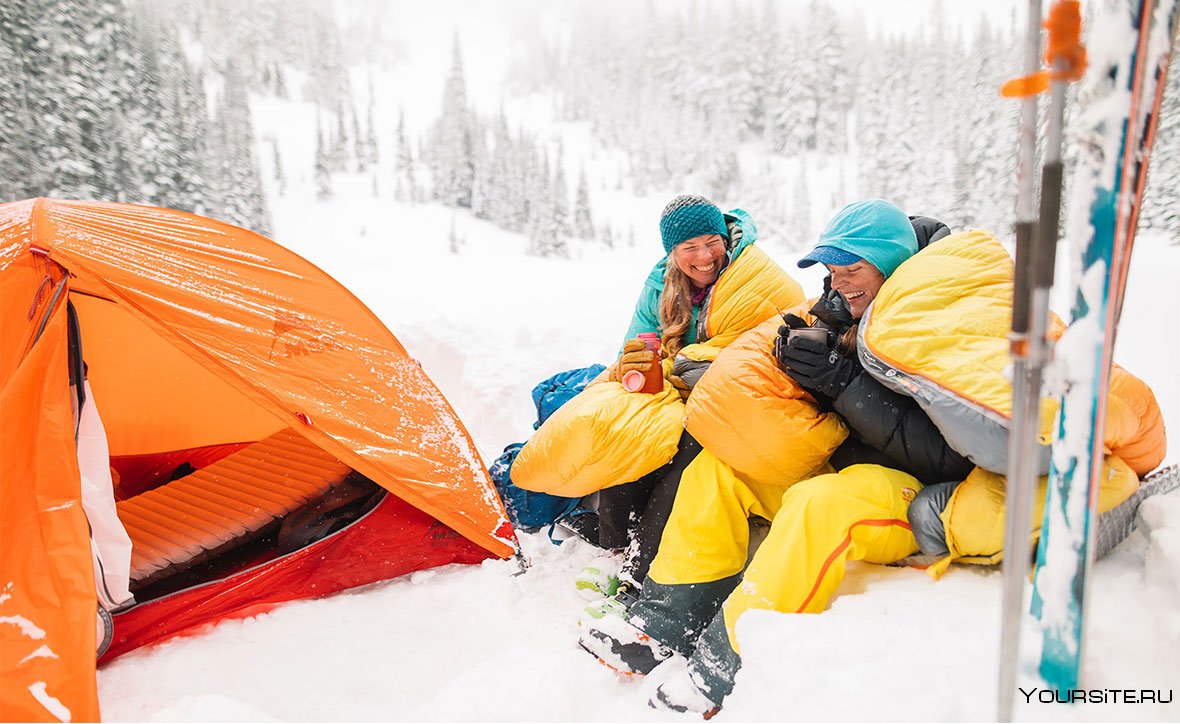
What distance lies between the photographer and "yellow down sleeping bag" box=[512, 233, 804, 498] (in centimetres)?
243

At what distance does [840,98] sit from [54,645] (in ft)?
168

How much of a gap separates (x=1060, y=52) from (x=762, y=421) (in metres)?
1.29

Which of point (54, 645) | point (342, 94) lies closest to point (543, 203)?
point (54, 645)

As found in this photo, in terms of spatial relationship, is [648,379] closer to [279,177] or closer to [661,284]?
[661,284]

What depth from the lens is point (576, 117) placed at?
64.5 metres

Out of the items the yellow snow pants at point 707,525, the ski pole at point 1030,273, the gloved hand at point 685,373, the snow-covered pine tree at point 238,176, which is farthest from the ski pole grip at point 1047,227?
the snow-covered pine tree at point 238,176

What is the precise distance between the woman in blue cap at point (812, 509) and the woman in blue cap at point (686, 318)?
0.25 m

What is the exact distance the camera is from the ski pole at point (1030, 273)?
973 mm

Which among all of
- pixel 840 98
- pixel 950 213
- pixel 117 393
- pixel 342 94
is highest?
pixel 342 94

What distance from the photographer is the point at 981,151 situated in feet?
64.7

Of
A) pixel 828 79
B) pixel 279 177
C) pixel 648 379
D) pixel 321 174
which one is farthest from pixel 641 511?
pixel 828 79

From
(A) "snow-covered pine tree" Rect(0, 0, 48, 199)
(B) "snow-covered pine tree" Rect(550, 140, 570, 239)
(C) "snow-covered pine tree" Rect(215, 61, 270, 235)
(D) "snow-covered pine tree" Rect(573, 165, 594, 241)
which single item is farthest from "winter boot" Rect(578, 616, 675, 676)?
(D) "snow-covered pine tree" Rect(573, 165, 594, 241)

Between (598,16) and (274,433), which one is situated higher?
(598,16)

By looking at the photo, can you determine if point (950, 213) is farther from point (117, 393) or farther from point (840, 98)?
point (840, 98)
